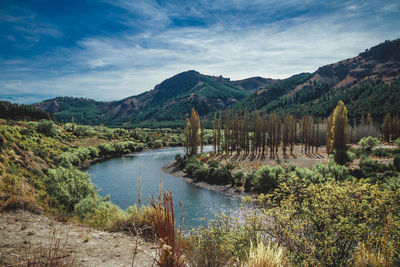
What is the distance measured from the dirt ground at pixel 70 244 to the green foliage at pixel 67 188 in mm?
7611

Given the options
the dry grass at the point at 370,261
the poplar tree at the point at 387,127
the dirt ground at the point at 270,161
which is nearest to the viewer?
the dry grass at the point at 370,261

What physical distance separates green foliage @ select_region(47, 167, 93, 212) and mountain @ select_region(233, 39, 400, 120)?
113175 millimetres

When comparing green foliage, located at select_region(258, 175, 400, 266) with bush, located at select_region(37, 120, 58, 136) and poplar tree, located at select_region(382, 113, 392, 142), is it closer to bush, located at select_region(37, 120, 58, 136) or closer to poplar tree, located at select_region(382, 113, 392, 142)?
bush, located at select_region(37, 120, 58, 136)

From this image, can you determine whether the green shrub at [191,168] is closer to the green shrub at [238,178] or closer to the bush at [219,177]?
the bush at [219,177]

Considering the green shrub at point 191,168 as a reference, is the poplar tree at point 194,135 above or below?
above

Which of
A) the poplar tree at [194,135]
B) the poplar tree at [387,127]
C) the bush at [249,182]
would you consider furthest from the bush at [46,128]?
the poplar tree at [387,127]

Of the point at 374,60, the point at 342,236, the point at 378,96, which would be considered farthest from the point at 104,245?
the point at 374,60

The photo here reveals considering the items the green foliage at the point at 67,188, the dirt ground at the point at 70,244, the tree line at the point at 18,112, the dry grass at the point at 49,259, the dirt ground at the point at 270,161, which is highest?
the tree line at the point at 18,112

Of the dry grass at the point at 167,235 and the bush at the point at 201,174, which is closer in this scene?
the dry grass at the point at 167,235

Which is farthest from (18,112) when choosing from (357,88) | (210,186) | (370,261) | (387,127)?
(357,88)

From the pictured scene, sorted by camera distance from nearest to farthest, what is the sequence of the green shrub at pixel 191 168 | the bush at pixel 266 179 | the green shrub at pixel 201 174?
the bush at pixel 266 179 < the green shrub at pixel 201 174 < the green shrub at pixel 191 168

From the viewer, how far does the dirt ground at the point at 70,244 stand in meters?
4.75

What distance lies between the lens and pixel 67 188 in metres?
15.8

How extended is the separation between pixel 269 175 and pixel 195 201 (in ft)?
29.4
